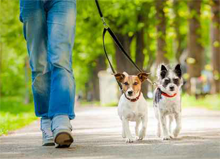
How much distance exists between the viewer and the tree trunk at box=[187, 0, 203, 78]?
24.6 meters

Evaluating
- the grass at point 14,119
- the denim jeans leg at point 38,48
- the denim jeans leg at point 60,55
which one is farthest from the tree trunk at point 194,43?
the denim jeans leg at point 60,55

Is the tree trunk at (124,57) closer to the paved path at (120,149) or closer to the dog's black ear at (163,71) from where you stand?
the dog's black ear at (163,71)

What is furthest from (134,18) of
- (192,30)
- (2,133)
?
(2,133)

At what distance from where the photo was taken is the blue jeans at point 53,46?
246 inches

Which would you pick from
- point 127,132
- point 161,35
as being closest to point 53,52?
point 127,132

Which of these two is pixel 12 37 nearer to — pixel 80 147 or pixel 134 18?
pixel 134 18

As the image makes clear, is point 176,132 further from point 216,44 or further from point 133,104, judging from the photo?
point 216,44

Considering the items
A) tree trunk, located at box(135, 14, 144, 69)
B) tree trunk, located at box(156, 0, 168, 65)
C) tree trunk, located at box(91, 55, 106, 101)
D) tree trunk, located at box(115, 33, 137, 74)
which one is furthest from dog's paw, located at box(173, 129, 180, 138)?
tree trunk, located at box(91, 55, 106, 101)

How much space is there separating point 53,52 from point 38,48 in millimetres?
333

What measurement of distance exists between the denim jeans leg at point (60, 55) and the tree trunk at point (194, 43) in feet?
60.4

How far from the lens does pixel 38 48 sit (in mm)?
6531

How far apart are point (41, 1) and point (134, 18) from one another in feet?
65.3

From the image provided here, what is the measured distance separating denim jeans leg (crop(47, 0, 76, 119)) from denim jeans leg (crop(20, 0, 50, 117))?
15 cm

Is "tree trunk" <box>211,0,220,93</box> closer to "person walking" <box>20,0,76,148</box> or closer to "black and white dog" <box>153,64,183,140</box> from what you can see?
"black and white dog" <box>153,64,183,140</box>
